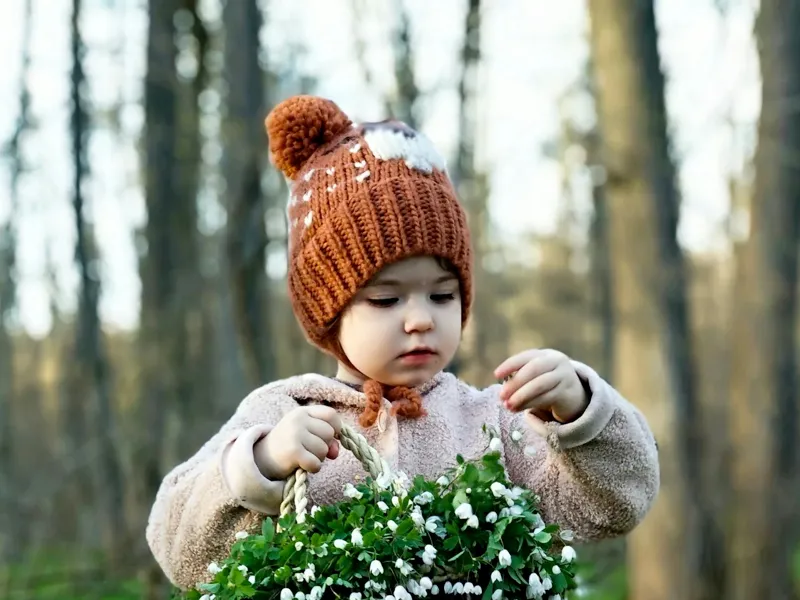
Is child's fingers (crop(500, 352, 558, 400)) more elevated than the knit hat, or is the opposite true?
the knit hat

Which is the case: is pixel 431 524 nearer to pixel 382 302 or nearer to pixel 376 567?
pixel 376 567

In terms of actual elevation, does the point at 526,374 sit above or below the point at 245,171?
below

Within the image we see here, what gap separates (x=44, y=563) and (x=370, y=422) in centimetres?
1123

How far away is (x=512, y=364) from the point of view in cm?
185

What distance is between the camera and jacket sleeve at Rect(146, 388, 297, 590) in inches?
73.4

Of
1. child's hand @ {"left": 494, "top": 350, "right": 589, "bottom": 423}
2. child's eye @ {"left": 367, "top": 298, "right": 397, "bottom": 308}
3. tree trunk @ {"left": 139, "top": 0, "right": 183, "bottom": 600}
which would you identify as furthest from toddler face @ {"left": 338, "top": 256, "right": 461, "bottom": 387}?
tree trunk @ {"left": 139, "top": 0, "right": 183, "bottom": 600}

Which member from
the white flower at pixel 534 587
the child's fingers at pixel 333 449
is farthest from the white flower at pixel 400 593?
the child's fingers at pixel 333 449

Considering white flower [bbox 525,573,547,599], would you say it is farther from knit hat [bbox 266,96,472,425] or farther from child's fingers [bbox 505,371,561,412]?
knit hat [bbox 266,96,472,425]

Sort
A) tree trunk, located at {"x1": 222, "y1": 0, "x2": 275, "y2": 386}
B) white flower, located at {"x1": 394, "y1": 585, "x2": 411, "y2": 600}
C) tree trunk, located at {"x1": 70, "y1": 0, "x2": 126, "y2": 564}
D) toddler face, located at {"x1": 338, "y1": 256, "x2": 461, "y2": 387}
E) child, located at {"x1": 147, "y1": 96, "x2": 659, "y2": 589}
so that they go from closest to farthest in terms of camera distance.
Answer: white flower, located at {"x1": 394, "y1": 585, "x2": 411, "y2": 600}
child, located at {"x1": 147, "y1": 96, "x2": 659, "y2": 589}
toddler face, located at {"x1": 338, "y1": 256, "x2": 461, "y2": 387}
tree trunk, located at {"x1": 222, "y1": 0, "x2": 275, "y2": 386}
tree trunk, located at {"x1": 70, "y1": 0, "x2": 126, "y2": 564}

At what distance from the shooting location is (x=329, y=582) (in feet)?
5.16

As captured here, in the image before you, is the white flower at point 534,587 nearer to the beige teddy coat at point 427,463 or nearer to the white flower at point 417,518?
the white flower at point 417,518

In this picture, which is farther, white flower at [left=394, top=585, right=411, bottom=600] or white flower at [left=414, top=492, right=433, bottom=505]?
white flower at [left=414, top=492, right=433, bottom=505]

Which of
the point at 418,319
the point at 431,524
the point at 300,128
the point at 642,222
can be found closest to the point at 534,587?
the point at 431,524

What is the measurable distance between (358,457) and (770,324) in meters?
5.79
